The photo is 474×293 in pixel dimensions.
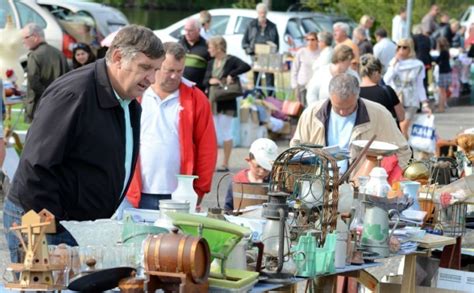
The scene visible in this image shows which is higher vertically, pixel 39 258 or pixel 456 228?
pixel 39 258

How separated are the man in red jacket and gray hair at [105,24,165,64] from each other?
184 cm

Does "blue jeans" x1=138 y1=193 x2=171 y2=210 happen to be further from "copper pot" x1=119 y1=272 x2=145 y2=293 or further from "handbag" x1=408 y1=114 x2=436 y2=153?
"handbag" x1=408 y1=114 x2=436 y2=153

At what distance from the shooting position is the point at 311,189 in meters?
5.40

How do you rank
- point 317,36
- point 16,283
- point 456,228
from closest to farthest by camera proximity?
1. point 16,283
2. point 456,228
3. point 317,36

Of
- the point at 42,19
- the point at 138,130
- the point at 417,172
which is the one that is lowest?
the point at 42,19

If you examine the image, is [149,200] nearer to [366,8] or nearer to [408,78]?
[408,78]

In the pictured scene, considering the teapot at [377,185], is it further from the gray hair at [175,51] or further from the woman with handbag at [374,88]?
the woman with handbag at [374,88]

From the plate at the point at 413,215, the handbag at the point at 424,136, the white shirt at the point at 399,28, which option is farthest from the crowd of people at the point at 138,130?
the white shirt at the point at 399,28

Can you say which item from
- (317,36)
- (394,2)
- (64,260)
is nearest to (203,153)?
(64,260)

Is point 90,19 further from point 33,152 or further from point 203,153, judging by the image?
point 33,152

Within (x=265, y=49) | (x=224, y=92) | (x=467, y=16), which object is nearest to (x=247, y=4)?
(x=467, y=16)

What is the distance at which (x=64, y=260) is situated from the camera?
4180mm

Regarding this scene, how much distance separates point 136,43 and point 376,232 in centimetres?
152

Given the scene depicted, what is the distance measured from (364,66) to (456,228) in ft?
13.1
